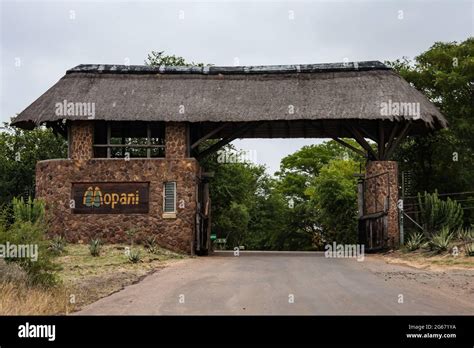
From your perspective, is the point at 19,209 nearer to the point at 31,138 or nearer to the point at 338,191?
the point at 31,138

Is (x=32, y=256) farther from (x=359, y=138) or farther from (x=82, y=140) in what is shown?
(x=359, y=138)

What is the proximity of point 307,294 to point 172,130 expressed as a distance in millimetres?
14398

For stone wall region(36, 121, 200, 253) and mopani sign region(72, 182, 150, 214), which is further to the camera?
mopani sign region(72, 182, 150, 214)

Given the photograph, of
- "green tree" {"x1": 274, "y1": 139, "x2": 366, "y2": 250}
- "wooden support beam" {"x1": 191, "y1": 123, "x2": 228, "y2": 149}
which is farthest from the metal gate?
"green tree" {"x1": 274, "y1": 139, "x2": 366, "y2": 250}

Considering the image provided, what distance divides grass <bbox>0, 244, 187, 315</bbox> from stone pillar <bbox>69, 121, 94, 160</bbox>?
3.68 meters

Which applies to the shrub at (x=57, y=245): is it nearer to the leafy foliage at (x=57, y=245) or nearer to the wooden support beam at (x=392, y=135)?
the leafy foliage at (x=57, y=245)

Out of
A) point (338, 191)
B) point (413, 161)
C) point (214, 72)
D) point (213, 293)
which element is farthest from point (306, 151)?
point (213, 293)

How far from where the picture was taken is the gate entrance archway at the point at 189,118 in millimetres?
24859

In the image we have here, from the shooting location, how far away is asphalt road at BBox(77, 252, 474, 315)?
10609 mm

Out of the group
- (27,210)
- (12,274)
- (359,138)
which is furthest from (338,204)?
(12,274)

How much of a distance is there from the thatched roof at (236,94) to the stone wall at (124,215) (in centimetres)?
187

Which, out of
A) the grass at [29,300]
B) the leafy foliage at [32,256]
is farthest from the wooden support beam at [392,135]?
the grass at [29,300]

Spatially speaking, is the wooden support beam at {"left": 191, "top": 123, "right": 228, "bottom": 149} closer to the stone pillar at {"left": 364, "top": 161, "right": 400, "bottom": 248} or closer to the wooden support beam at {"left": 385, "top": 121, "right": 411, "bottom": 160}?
the stone pillar at {"left": 364, "top": 161, "right": 400, "bottom": 248}
